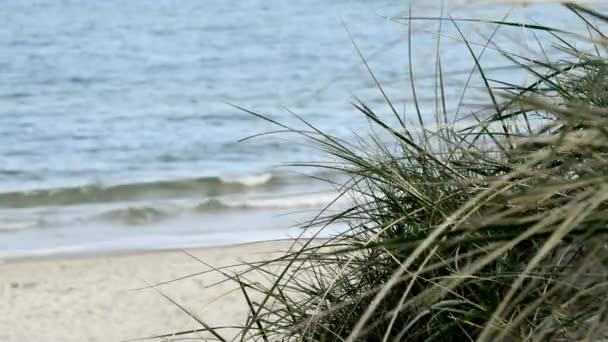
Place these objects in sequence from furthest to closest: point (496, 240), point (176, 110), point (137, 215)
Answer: point (176, 110) < point (137, 215) < point (496, 240)

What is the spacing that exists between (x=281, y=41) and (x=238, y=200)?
7065mm

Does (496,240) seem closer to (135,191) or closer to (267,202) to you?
(267,202)

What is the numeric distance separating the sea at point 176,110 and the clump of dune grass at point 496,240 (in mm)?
224

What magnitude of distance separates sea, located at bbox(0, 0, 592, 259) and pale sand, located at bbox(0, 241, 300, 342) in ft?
1.15

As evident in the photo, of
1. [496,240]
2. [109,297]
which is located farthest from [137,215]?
[496,240]

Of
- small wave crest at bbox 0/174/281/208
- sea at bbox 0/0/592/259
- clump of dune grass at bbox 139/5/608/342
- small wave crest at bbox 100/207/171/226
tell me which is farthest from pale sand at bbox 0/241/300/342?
clump of dune grass at bbox 139/5/608/342

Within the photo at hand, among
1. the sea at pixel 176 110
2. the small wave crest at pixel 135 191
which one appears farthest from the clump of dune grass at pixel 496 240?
the small wave crest at pixel 135 191

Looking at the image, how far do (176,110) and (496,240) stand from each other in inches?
370

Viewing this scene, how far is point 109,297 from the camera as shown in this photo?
16.8ft

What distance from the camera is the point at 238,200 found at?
7.20m

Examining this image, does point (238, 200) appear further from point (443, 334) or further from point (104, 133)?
point (443, 334)

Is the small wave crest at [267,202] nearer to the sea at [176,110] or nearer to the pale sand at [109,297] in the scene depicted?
the sea at [176,110]

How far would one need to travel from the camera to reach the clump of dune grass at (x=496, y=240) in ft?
3.93

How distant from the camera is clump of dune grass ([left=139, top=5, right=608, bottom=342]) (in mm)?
1199
